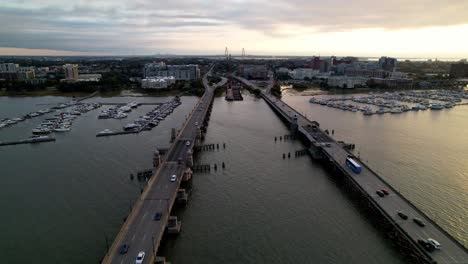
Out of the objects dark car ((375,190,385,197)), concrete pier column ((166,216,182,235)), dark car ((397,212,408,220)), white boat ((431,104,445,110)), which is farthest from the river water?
white boat ((431,104,445,110))

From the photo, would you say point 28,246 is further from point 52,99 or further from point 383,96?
point 383,96

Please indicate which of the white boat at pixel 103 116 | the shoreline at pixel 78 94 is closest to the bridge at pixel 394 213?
the white boat at pixel 103 116

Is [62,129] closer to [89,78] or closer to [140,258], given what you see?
[140,258]

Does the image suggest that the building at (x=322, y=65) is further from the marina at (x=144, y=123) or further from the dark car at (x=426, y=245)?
the dark car at (x=426, y=245)

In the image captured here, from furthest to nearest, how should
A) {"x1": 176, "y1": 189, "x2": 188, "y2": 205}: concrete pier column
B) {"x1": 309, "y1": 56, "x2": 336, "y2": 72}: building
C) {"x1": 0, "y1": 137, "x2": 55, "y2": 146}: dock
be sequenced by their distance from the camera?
{"x1": 309, "y1": 56, "x2": 336, "y2": 72}: building, {"x1": 0, "y1": 137, "x2": 55, "y2": 146}: dock, {"x1": 176, "y1": 189, "x2": 188, "y2": 205}: concrete pier column

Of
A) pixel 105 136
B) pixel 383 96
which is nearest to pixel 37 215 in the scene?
pixel 105 136

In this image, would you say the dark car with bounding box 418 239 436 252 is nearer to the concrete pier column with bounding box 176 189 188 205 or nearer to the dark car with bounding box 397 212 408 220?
the dark car with bounding box 397 212 408 220

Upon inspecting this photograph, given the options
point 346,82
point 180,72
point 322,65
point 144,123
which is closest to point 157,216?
point 144,123

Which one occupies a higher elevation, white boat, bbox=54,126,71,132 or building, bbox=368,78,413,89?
building, bbox=368,78,413,89
